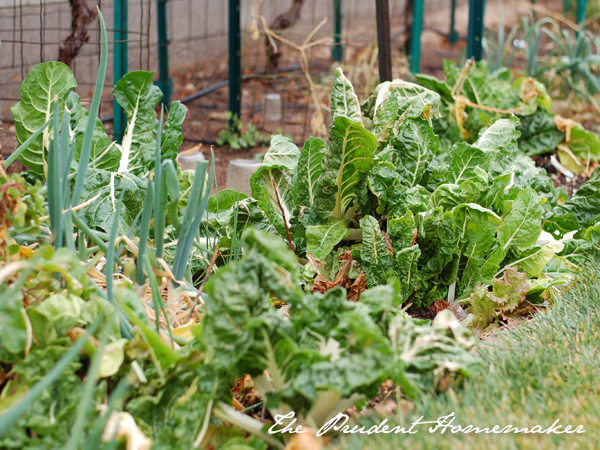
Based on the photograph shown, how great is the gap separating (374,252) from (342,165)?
0.27 meters

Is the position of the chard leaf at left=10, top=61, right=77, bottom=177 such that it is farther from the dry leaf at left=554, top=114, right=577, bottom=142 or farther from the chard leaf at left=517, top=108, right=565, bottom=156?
the dry leaf at left=554, top=114, right=577, bottom=142

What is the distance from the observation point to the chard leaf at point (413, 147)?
188 cm

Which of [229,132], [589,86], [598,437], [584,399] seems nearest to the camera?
[598,437]

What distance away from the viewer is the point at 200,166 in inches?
46.5

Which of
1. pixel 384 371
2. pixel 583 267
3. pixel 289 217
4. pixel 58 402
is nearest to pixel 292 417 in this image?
pixel 384 371

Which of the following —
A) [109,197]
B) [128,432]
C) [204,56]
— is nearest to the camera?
[128,432]

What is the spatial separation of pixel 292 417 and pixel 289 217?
915 mm

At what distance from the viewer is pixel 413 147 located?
188 centimetres

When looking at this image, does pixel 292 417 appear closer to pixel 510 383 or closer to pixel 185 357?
pixel 185 357

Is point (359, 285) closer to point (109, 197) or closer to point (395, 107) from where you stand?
point (395, 107)

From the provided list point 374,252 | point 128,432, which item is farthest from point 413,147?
point 128,432

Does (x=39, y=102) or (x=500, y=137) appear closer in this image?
(x=39, y=102)

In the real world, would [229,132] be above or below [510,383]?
above

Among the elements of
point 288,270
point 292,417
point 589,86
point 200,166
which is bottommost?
point 292,417
